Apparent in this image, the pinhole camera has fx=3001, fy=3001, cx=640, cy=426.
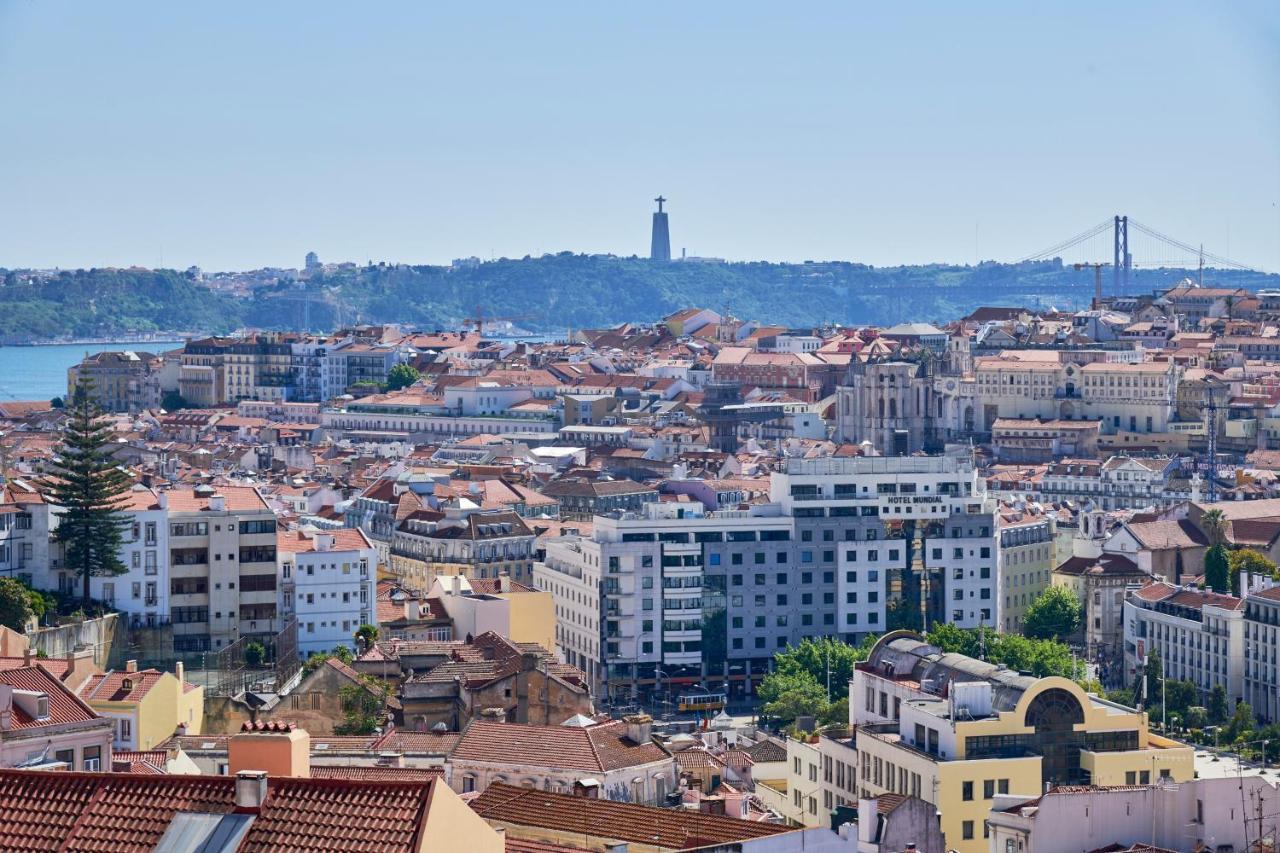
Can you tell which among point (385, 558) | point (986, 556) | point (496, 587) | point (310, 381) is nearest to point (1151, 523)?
point (986, 556)

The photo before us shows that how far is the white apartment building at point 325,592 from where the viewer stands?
1390 inches

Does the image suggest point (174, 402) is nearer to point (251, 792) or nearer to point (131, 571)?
point (131, 571)

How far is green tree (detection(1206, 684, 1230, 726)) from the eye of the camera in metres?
40.6

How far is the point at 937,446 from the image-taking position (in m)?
83.8

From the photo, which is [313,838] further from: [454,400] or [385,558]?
[454,400]

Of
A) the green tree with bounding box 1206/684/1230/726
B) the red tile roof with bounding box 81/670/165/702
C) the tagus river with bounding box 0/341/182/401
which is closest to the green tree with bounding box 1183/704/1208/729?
the green tree with bounding box 1206/684/1230/726

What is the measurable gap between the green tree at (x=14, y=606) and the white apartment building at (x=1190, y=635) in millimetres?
17902

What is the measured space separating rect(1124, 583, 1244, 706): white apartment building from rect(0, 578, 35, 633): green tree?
17.9m

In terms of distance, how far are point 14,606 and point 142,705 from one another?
6511 mm

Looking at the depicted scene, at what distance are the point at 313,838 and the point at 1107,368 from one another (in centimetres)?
7649

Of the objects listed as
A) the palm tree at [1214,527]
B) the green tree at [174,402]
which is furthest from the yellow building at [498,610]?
the green tree at [174,402]

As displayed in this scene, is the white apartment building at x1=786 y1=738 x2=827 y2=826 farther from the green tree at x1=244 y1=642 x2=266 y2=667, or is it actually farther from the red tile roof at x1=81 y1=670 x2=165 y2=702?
the green tree at x1=244 y1=642 x2=266 y2=667

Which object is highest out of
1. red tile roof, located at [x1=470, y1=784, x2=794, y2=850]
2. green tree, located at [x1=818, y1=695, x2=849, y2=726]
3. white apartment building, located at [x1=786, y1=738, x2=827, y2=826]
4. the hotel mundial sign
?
red tile roof, located at [x1=470, y1=784, x2=794, y2=850]

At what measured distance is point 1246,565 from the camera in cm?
5219
